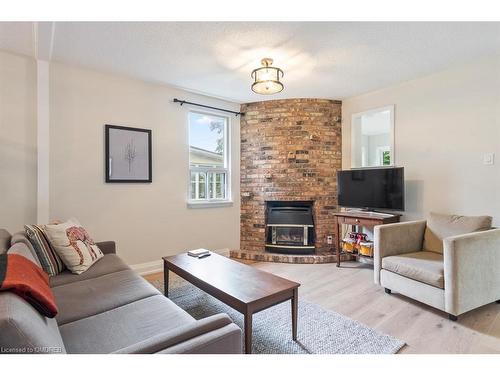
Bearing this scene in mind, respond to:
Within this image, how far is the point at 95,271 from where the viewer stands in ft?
6.74

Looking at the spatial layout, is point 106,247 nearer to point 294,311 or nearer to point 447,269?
point 294,311

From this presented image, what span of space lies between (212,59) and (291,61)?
813mm

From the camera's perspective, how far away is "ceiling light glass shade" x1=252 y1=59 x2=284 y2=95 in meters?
2.60

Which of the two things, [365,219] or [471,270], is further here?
[365,219]

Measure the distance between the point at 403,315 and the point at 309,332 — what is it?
89 cm

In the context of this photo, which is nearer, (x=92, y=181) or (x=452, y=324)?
(x=452, y=324)

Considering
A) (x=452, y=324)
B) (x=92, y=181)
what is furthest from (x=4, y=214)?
(x=452, y=324)

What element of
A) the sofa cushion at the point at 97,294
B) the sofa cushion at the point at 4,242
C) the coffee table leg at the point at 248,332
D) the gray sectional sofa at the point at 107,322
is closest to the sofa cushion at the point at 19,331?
the gray sectional sofa at the point at 107,322

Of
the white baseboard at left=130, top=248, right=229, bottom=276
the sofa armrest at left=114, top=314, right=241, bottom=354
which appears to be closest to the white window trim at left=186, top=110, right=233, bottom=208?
the white baseboard at left=130, top=248, right=229, bottom=276

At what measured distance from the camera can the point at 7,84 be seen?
2.56 meters

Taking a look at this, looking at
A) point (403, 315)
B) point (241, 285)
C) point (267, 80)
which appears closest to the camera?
point (241, 285)

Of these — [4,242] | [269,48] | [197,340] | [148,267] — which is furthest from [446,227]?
[4,242]
